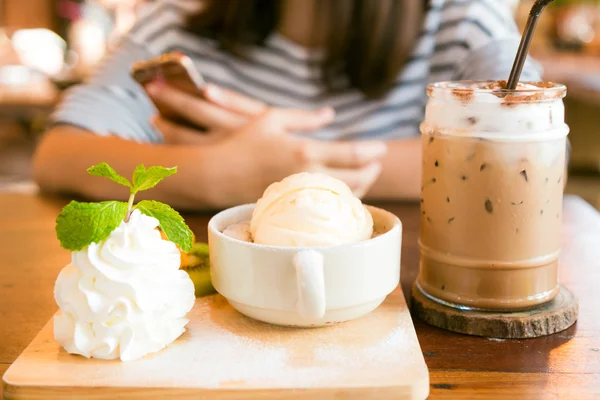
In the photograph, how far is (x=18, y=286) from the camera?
0.79 metres

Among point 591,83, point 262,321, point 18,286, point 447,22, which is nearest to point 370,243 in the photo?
point 262,321

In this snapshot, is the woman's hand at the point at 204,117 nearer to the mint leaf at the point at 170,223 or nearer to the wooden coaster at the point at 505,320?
the mint leaf at the point at 170,223

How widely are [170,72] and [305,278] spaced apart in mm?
664

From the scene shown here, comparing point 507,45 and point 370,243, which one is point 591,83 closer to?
point 507,45

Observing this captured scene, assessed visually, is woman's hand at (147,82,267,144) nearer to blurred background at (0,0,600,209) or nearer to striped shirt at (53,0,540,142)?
striped shirt at (53,0,540,142)

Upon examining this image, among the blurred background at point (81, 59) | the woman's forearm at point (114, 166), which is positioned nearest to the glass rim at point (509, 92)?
the woman's forearm at point (114, 166)

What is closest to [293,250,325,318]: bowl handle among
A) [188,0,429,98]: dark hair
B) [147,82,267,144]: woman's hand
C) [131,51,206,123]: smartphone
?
[131,51,206,123]: smartphone

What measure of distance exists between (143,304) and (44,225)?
1.93 feet

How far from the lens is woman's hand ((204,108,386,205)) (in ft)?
3.92

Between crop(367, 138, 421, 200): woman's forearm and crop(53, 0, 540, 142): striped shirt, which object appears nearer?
crop(367, 138, 421, 200): woman's forearm

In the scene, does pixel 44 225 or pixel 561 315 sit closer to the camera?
pixel 561 315

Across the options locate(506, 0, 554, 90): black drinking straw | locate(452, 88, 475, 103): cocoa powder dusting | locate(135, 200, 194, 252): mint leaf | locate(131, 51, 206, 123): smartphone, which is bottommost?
locate(135, 200, 194, 252): mint leaf

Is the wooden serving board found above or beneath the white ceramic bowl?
beneath

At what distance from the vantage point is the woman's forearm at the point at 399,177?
4.10 ft
